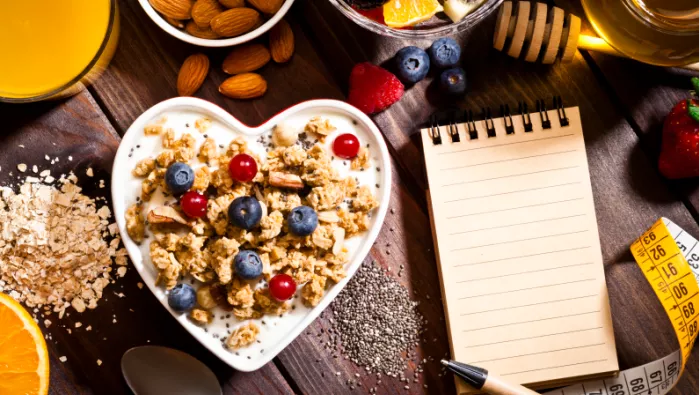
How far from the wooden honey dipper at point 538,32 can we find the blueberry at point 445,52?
0.09m

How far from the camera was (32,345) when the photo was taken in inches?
50.6

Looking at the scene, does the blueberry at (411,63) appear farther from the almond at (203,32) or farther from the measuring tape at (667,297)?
the measuring tape at (667,297)

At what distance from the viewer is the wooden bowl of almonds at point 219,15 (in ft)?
4.24

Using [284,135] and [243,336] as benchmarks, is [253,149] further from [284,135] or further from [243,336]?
[243,336]

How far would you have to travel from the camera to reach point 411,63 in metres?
1.35

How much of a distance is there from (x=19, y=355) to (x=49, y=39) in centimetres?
62

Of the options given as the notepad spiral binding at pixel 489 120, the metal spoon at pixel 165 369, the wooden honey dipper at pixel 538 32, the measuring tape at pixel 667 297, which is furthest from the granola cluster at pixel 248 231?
the measuring tape at pixel 667 297

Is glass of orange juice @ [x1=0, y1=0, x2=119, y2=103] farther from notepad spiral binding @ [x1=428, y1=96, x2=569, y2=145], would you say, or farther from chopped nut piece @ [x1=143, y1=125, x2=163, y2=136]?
notepad spiral binding @ [x1=428, y1=96, x2=569, y2=145]

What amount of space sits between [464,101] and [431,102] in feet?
0.24

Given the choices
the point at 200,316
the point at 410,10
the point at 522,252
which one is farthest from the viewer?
the point at 522,252

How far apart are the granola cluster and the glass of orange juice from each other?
0.20m

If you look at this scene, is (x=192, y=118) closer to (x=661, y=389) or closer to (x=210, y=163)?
(x=210, y=163)

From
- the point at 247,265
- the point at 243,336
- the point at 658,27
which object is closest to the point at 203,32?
the point at 247,265

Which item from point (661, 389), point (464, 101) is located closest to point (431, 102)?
point (464, 101)
